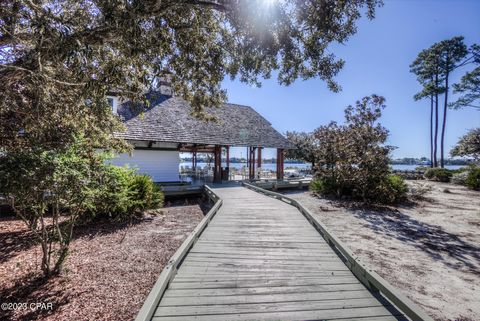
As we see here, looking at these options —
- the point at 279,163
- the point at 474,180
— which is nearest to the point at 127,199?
the point at 279,163

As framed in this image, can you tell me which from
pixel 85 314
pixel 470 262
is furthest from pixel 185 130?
pixel 470 262

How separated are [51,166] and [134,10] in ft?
9.89

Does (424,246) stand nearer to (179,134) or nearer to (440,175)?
(179,134)

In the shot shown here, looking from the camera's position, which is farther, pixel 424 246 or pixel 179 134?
pixel 179 134

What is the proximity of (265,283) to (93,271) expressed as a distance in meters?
3.92

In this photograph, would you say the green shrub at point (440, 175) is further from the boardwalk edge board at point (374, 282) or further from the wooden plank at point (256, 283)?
the wooden plank at point (256, 283)

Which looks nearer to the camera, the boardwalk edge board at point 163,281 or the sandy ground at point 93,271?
the boardwalk edge board at point 163,281

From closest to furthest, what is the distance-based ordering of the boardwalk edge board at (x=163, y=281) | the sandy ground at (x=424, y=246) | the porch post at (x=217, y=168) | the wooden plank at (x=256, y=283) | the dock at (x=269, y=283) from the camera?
the boardwalk edge board at (x=163, y=281) < the dock at (x=269, y=283) < the wooden plank at (x=256, y=283) < the sandy ground at (x=424, y=246) < the porch post at (x=217, y=168)

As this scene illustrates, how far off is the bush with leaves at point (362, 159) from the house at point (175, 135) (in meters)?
5.75

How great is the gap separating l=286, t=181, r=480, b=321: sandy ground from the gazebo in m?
6.96

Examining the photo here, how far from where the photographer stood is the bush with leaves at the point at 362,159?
13.7m

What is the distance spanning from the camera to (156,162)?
51.5 feet

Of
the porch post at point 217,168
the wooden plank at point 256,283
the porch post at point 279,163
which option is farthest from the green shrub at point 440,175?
the wooden plank at point 256,283

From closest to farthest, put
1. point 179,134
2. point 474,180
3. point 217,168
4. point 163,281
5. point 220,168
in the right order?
1. point 163,281
2. point 179,134
3. point 217,168
4. point 220,168
5. point 474,180
